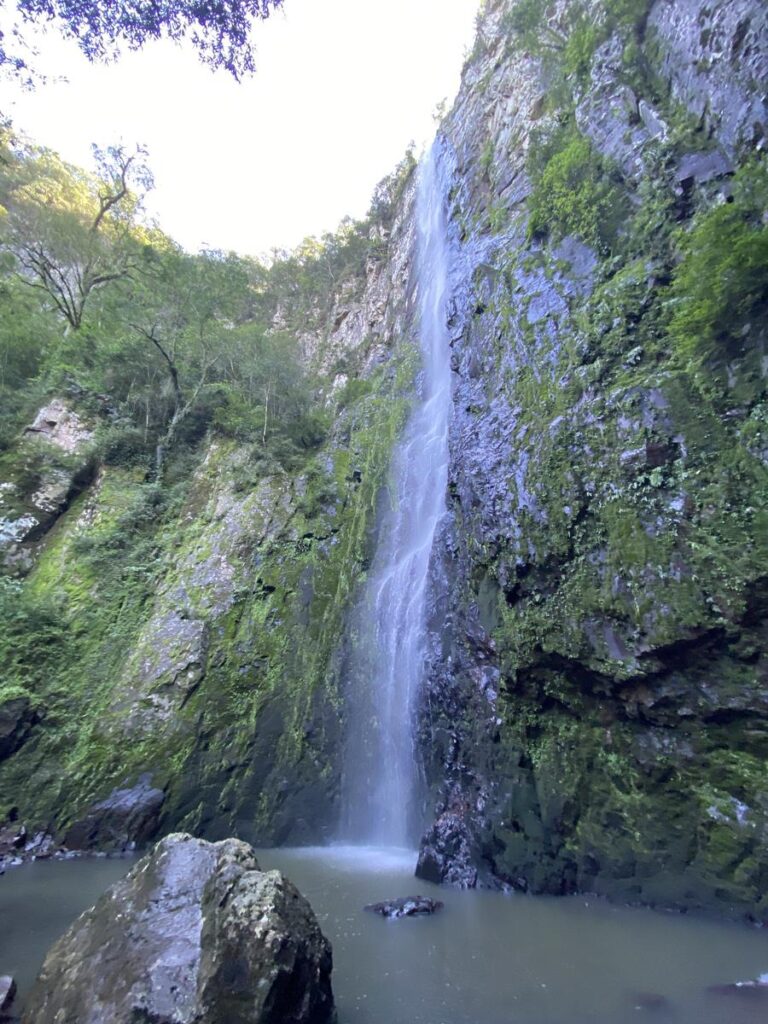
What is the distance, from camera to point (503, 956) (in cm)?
480

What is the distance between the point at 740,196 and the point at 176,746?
12.0 metres

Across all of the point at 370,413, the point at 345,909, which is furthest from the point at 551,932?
the point at 370,413

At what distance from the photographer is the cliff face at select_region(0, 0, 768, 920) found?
20.6 feet

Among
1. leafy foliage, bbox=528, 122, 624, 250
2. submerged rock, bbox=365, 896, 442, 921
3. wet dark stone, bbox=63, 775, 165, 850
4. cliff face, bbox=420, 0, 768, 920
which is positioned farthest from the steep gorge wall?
leafy foliage, bbox=528, 122, 624, 250

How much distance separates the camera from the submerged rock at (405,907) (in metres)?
5.91

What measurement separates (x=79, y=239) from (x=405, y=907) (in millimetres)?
23552

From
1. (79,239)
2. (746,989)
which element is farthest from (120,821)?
(79,239)

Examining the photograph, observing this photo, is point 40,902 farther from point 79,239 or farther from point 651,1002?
point 79,239

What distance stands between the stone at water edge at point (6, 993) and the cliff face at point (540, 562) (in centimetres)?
518

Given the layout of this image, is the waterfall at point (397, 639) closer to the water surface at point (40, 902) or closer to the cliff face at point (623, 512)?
the cliff face at point (623, 512)

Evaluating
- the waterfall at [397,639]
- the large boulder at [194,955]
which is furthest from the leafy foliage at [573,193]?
the large boulder at [194,955]

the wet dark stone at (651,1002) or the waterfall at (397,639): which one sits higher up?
the waterfall at (397,639)

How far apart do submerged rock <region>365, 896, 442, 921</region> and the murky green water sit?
0.43ft

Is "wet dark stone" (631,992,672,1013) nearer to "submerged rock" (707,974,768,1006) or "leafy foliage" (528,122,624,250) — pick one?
"submerged rock" (707,974,768,1006)
